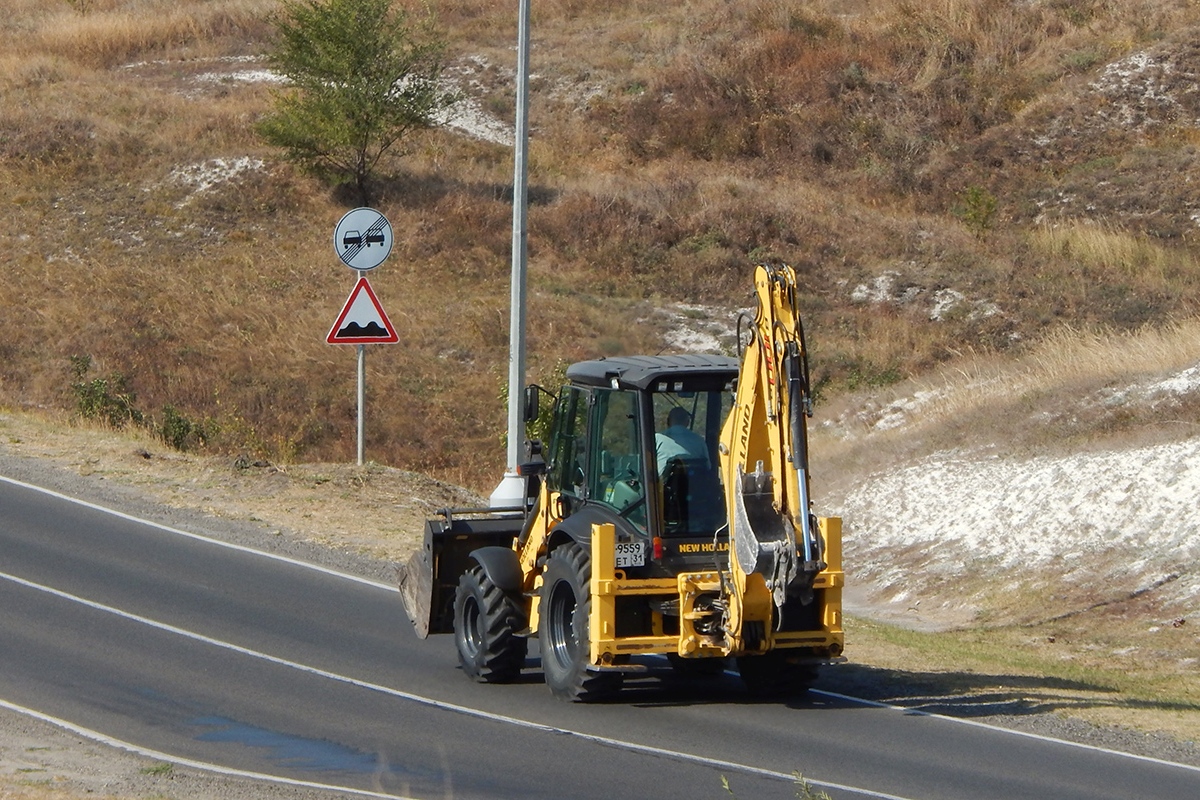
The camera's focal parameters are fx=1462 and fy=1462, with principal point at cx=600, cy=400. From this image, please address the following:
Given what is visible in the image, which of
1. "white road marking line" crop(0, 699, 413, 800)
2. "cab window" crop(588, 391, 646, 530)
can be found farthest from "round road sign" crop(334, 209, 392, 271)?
"white road marking line" crop(0, 699, 413, 800)

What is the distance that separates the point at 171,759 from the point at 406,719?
1.82 m

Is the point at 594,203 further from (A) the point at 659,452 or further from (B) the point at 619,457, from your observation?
(A) the point at 659,452

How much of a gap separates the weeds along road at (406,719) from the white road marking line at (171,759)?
6 cm

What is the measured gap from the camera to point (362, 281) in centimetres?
1911

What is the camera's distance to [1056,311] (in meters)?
35.1

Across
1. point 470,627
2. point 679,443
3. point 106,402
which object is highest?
point 679,443

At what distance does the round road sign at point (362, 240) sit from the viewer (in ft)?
62.9

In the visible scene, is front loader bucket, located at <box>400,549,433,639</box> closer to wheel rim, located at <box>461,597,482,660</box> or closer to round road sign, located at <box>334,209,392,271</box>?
wheel rim, located at <box>461,597,482,660</box>

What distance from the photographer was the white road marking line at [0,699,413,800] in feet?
26.6

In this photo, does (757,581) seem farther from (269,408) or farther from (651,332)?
(651,332)

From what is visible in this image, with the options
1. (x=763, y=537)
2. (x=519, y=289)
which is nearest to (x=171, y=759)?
(x=763, y=537)

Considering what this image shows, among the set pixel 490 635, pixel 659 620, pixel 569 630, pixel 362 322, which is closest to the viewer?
pixel 659 620

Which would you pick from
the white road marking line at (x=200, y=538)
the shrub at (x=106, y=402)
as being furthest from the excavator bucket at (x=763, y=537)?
the shrub at (x=106, y=402)

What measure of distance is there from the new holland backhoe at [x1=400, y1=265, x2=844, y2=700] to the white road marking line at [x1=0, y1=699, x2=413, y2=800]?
7.71ft
